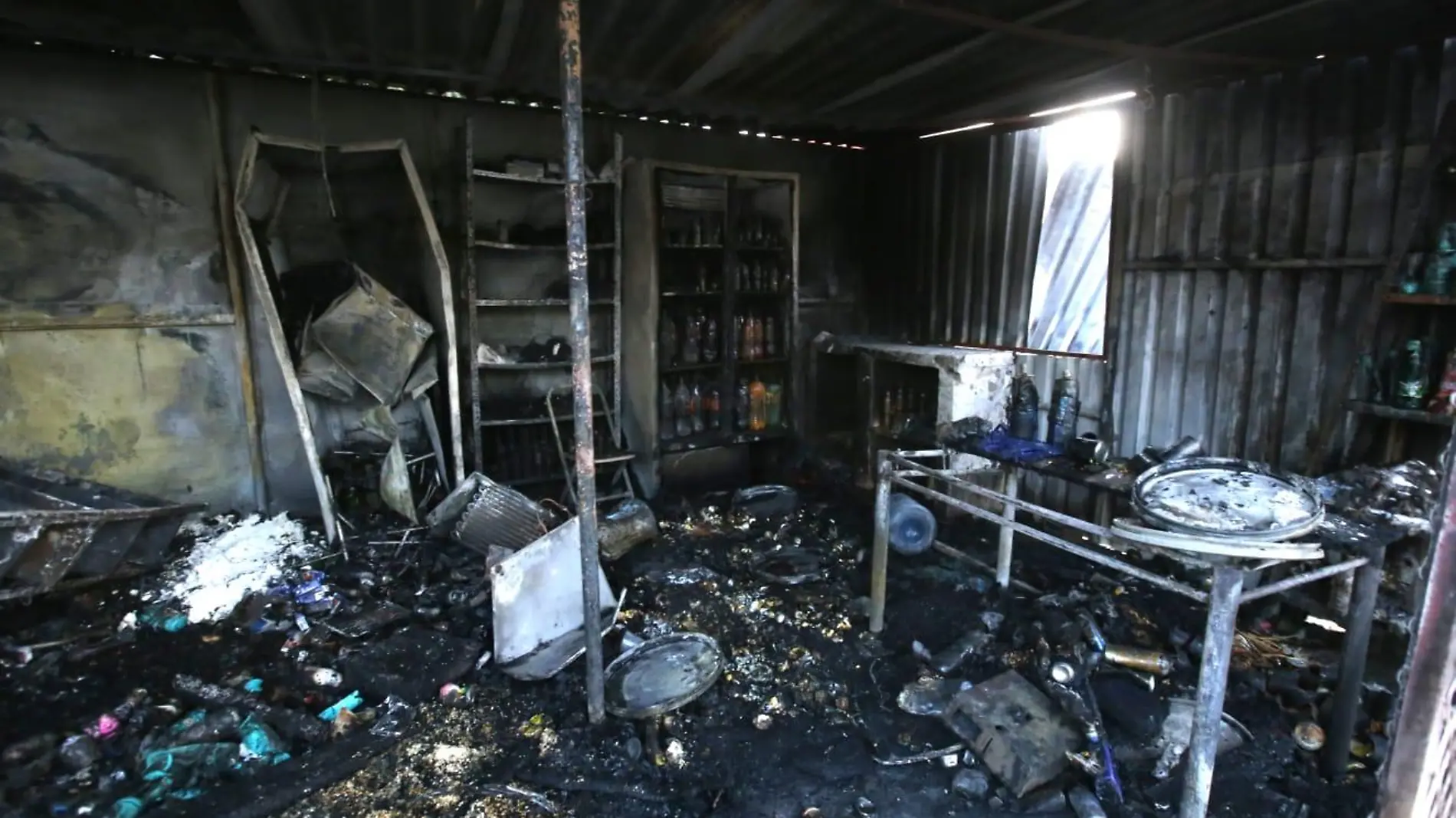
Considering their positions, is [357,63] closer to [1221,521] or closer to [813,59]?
[813,59]

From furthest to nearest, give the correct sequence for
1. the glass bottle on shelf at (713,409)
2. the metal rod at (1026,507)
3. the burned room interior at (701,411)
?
the glass bottle on shelf at (713,409) → the burned room interior at (701,411) → the metal rod at (1026,507)

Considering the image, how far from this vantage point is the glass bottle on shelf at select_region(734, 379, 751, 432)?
5.28 metres

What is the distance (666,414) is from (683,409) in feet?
0.43

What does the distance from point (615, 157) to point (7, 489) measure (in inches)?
141

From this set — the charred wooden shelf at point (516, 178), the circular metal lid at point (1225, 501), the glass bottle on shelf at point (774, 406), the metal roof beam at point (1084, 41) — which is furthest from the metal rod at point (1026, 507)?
the charred wooden shelf at point (516, 178)

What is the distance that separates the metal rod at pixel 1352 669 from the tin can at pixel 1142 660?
0.52 m

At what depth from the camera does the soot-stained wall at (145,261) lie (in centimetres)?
372

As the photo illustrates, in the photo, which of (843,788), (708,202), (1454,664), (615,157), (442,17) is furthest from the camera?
(708,202)

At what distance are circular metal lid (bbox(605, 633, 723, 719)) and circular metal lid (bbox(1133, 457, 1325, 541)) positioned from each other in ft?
5.78

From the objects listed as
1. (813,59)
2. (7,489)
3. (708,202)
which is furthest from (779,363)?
(7,489)

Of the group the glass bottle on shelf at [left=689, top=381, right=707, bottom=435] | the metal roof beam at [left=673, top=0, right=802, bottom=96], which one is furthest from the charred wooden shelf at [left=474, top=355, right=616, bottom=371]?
the metal roof beam at [left=673, top=0, right=802, bottom=96]

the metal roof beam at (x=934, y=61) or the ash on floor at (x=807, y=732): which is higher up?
the metal roof beam at (x=934, y=61)

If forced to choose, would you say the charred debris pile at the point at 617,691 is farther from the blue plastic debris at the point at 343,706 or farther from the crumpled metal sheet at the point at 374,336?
the crumpled metal sheet at the point at 374,336

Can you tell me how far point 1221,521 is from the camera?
2.04 meters
